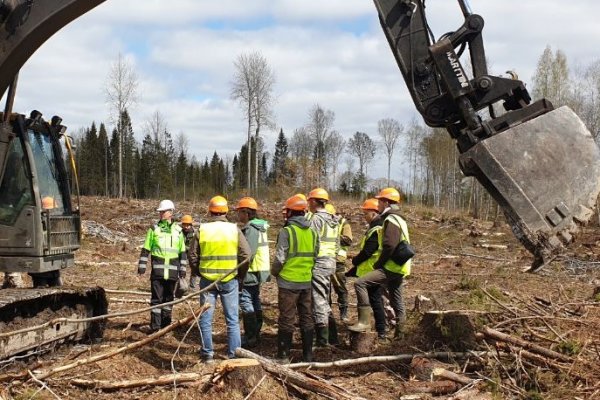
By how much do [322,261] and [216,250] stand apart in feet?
4.82

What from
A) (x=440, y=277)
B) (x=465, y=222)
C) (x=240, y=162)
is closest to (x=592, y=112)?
(x=465, y=222)

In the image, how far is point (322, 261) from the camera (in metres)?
7.95

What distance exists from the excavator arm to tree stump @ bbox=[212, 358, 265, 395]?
2.53 m

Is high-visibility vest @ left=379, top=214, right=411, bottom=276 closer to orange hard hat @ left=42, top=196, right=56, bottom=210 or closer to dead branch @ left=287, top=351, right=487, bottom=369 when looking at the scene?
dead branch @ left=287, top=351, right=487, bottom=369

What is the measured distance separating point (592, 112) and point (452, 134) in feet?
133

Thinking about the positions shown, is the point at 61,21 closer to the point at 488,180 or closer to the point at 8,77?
the point at 8,77

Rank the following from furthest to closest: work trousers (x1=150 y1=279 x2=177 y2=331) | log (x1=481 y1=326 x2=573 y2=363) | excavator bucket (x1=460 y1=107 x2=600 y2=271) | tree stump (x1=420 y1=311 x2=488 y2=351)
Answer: work trousers (x1=150 y1=279 x2=177 y2=331), tree stump (x1=420 y1=311 x2=488 y2=351), log (x1=481 y1=326 x2=573 y2=363), excavator bucket (x1=460 y1=107 x2=600 y2=271)

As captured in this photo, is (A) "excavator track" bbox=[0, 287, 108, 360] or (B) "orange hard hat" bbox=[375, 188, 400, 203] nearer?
(A) "excavator track" bbox=[0, 287, 108, 360]

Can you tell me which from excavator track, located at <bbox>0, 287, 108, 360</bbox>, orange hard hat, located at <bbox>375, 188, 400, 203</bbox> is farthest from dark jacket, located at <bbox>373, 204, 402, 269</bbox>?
excavator track, located at <bbox>0, 287, 108, 360</bbox>

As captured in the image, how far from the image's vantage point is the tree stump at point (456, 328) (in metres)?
6.54

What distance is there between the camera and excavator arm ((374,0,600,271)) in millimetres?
5145

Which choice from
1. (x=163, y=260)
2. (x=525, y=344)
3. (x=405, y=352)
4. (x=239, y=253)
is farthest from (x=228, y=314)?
(x=525, y=344)

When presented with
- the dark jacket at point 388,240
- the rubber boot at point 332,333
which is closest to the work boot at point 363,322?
the rubber boot at point 332,333

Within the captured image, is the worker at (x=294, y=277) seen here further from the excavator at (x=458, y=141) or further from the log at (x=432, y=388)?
the excavator at (x=458, y=141)
